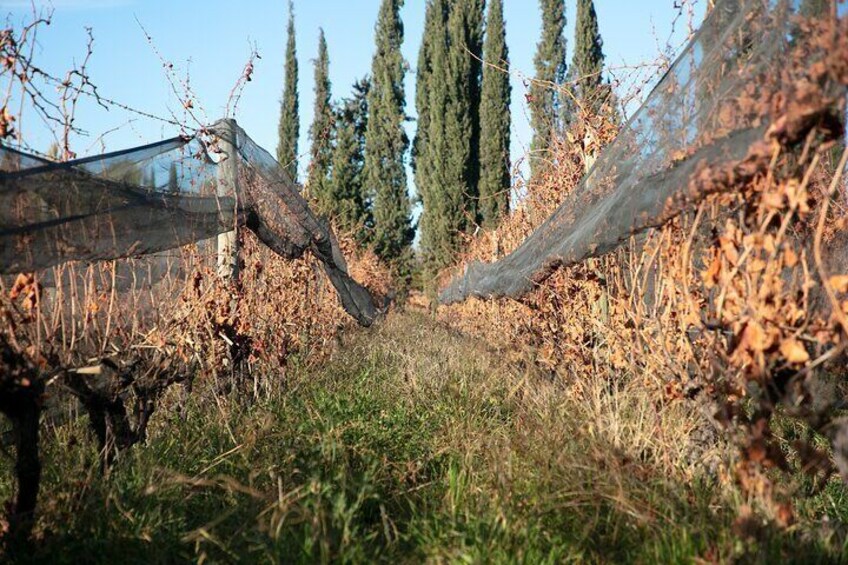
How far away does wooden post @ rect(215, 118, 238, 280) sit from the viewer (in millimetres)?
5156

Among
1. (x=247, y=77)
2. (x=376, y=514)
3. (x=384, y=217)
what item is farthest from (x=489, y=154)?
(x=376, y=514)

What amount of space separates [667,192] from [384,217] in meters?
23.8

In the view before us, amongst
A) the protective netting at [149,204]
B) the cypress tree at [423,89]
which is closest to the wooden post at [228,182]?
the protective netting at [149,204]

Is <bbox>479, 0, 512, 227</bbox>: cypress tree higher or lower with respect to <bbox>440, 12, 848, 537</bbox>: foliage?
higher

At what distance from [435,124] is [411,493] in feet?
74.6

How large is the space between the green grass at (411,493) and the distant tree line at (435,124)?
19101mm

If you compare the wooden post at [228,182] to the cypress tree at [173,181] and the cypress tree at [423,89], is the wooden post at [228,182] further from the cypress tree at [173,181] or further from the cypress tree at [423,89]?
the cypress tree at [423,89]

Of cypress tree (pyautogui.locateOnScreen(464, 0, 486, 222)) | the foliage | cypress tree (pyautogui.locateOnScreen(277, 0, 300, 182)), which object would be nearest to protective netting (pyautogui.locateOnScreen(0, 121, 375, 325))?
the foliage

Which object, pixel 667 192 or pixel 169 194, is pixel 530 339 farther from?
pixel 667 192

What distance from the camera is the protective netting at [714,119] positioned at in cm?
223

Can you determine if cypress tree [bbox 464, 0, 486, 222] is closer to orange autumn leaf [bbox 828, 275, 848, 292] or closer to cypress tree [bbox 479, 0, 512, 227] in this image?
cypress tree [bbox 479, 0, 512, 227]

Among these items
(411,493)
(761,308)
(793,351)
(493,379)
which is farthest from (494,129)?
(793,351)

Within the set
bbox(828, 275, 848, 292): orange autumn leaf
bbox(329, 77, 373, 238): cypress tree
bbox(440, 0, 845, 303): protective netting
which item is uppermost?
bbox(329, 77, 373, 238): cypress tree

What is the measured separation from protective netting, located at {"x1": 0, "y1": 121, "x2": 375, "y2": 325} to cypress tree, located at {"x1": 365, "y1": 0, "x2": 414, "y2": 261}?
2019 cm
